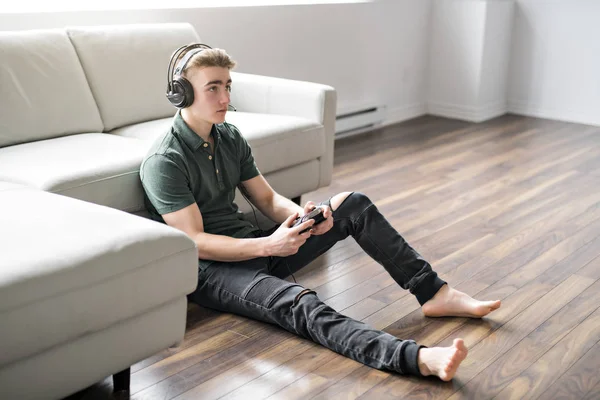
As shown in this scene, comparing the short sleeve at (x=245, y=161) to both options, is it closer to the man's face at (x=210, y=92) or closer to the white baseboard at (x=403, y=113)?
the man's face at (x=210, y=92)

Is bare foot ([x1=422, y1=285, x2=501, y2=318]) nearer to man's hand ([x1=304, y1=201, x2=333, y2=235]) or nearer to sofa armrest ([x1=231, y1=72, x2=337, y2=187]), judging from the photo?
man's hand ([x1=304, y1=201, x2=333, y2=235])

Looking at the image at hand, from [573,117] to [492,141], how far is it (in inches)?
36.7

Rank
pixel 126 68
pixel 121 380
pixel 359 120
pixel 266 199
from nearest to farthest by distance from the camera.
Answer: pixel 121 380 → pixel 266 199 → pixel 126 68 → pixel 359 120

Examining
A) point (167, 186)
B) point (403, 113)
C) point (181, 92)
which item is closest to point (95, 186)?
point (167, 186)

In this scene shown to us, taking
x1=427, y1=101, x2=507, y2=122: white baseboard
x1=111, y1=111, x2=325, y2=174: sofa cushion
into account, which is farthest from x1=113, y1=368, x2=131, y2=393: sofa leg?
x1=427, y1=101, x2=507, y2=122: white baseboard

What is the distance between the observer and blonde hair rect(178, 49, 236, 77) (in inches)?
85.4

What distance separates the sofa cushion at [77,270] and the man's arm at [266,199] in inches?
24.9

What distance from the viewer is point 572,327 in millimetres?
2221

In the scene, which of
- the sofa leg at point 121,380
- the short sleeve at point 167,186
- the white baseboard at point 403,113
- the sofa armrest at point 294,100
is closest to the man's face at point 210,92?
the short sleeve at point 167,186

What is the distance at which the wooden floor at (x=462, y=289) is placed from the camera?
1896 millimetres

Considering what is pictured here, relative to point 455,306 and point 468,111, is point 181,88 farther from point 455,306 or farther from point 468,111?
point 468,111

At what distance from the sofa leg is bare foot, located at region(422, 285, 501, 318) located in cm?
91

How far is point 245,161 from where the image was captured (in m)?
2.41

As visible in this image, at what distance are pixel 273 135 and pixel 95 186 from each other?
0.82 metres
